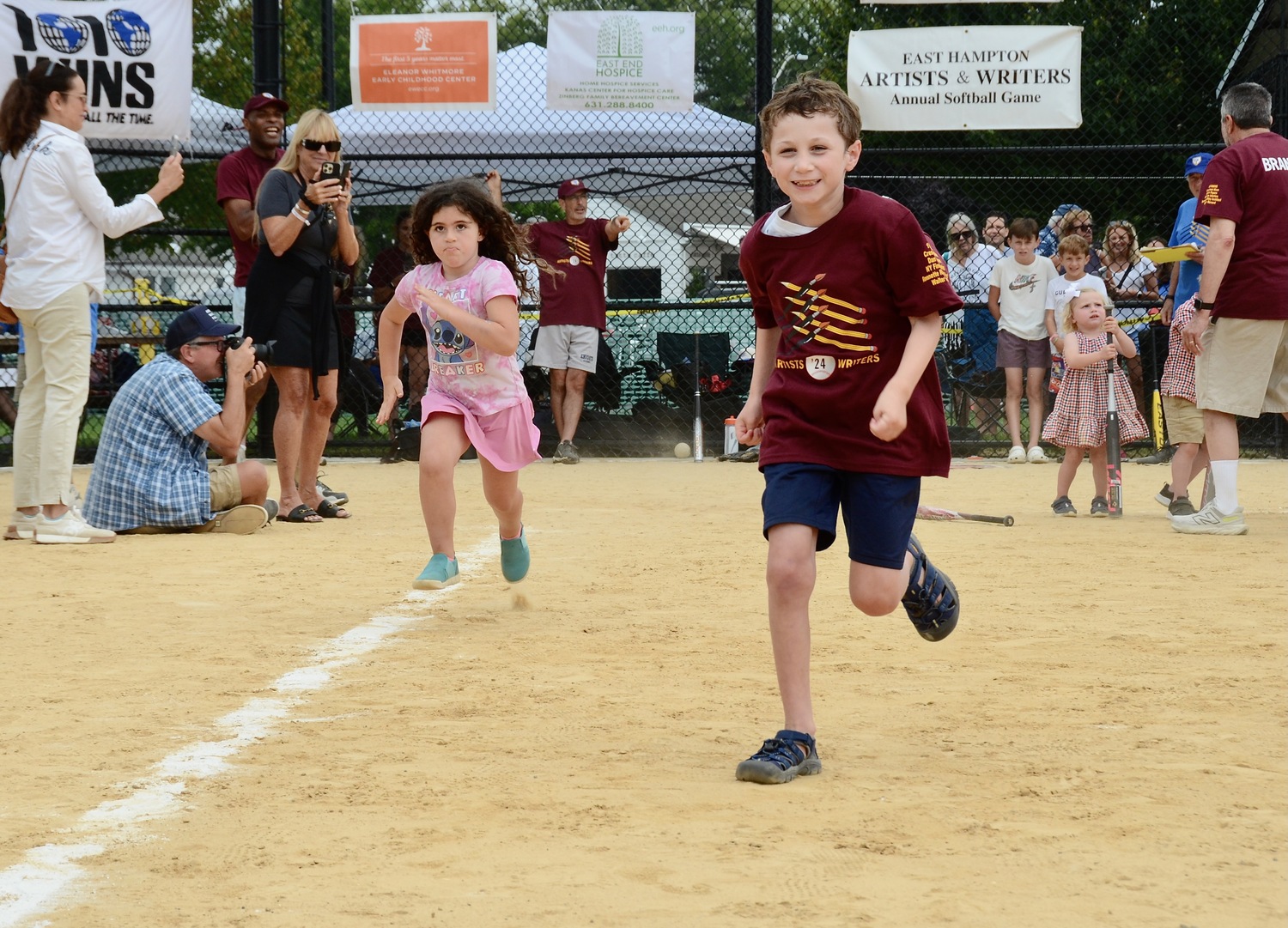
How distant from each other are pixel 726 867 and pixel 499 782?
0.73 metres

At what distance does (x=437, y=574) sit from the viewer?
543 centimetres

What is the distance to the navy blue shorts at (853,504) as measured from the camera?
356 centimetres

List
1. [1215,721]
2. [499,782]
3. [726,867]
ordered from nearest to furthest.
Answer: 1. [726,867]
2. [499,782]
3. [1215,721]

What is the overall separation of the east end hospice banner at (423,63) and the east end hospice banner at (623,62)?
1.82 feet

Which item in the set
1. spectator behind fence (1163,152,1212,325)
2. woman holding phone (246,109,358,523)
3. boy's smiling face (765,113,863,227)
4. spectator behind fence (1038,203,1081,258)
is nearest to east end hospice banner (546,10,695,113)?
spectator behind fence (1038,203,1081,258)

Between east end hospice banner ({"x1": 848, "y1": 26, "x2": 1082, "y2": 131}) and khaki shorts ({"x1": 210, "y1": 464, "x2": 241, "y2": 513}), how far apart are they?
5938 mm

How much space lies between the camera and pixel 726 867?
2742mm

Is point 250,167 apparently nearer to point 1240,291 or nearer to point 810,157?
point 1240,291

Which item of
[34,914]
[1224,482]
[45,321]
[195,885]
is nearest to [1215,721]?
[195,885]

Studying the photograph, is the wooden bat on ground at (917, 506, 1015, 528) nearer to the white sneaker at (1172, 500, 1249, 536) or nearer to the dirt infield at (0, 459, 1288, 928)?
the white sneaker at (1172, 500, 1249, 536)

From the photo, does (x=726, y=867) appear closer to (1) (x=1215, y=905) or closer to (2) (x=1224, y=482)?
(1) (x=1215, y=905)

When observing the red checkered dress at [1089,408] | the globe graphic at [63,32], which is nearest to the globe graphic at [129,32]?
the globe graphic at [63,32]

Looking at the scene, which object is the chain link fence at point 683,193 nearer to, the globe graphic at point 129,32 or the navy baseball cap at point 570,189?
the navy baseball cap at point 570,189

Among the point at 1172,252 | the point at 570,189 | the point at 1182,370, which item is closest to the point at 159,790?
the point at 1172,252
